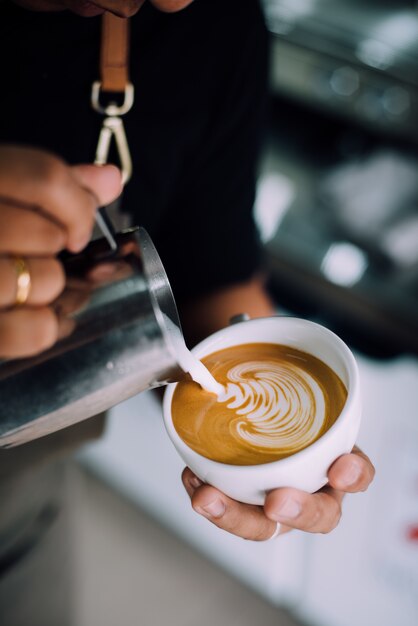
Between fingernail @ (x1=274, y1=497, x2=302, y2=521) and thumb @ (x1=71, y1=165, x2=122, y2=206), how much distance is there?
12.9 inches

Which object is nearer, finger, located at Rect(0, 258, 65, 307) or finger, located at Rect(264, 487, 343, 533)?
finger, located at Rect(0, 258, 65, 307)

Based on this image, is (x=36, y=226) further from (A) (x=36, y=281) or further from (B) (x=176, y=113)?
(B) (x=176, y=113)

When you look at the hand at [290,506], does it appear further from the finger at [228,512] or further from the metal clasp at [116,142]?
the metal clasp at [116,142]

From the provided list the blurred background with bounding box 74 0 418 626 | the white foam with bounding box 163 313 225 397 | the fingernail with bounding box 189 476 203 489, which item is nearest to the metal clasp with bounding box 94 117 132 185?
the white foam with bounding box 163 313 225 397

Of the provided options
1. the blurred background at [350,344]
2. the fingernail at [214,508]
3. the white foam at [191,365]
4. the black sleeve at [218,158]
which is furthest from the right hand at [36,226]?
the blurred background at [350,344]

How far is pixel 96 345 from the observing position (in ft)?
1.74

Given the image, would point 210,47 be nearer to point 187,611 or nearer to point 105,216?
point 105,216

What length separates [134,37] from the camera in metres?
0.87

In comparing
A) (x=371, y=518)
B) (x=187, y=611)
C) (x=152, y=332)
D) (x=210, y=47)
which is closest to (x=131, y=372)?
(x=152, y=332)

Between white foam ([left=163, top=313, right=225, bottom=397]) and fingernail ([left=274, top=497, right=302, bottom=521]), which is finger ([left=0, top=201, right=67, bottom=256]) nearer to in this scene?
white foam ([left=163, top=313, right=225, bottom=397])

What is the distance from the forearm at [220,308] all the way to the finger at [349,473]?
0.42 meters

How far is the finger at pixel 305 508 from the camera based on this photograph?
591 millimetres

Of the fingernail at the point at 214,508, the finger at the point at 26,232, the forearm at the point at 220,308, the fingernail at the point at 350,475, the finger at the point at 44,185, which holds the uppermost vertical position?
the finger at the point at 44,185

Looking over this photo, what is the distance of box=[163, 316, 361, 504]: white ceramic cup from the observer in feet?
1.91
